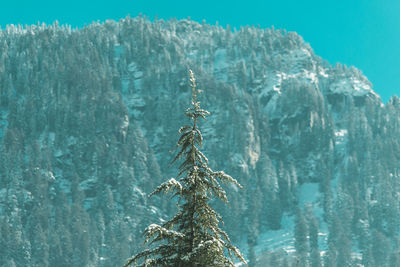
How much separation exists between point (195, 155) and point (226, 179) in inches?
38.5

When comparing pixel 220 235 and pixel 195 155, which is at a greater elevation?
pixel 195 155

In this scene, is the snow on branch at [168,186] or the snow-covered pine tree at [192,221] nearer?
the snow on branch at [168,186]

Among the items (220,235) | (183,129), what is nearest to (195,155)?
(183,129)

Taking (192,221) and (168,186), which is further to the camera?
(192,221)

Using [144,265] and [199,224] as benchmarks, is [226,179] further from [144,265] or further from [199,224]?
[144,265]

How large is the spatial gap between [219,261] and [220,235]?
710 millimetres

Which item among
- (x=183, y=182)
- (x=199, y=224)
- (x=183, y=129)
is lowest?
(x=199, y=224)

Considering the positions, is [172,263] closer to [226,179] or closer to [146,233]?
[146,233]

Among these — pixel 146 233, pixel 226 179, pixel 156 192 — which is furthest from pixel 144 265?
pixel 226 179

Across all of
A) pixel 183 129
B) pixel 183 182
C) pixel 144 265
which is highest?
pixel 183 129

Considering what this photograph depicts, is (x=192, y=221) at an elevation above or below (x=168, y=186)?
below

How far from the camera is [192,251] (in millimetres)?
15773

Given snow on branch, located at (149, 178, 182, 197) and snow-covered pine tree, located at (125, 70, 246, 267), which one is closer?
snow on branch, located at (149, 178, 182, 197)

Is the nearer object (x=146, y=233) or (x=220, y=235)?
(x=146, y=233)
